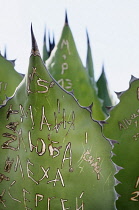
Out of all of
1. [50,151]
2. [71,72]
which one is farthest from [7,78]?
[50,151]

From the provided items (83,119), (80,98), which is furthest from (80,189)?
(80,98)

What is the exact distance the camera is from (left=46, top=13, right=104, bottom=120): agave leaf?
130cm

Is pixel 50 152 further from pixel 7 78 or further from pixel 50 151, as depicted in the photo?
pixel 7 78

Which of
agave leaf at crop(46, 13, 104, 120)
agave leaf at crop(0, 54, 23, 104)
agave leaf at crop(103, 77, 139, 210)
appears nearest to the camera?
agave leaf at crop(103, 77, 139, 210)

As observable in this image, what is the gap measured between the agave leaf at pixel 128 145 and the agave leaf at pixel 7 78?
37 centimetres

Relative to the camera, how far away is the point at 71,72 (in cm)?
132

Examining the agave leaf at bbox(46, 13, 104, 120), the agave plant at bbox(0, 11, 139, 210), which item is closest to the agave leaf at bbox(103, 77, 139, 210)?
the agave plant at bbox(0, 11, 139, 210)

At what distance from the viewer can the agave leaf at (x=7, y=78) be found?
3.91 feet

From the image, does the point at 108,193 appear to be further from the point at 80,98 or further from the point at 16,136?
the point at 80,98

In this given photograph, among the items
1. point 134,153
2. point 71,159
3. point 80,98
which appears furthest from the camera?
point 80,98

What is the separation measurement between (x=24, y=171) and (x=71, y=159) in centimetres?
12

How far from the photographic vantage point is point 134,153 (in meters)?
1.00

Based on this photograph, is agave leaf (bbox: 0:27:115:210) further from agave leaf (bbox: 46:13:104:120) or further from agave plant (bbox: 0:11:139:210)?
agave leaf (bbox: 46:13:104:120)

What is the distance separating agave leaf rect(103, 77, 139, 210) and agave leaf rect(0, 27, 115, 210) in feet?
0.38
